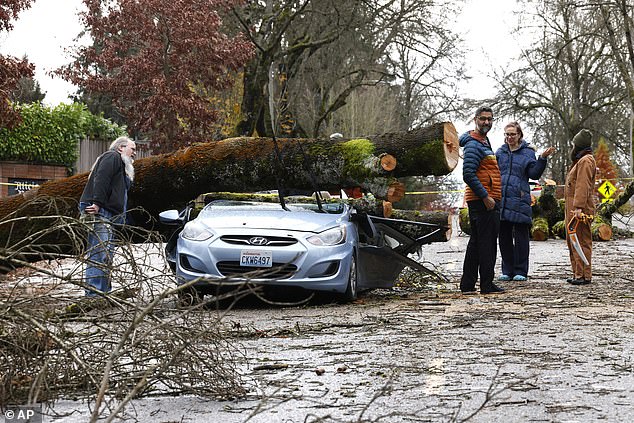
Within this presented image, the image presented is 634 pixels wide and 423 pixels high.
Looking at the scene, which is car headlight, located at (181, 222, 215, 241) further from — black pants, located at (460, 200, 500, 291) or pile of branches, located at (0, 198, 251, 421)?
pile of branches, located at (0, 198, 251, 421)

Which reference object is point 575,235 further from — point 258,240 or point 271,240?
point 258,240

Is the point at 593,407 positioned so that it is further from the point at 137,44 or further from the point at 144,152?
the point at 144,152

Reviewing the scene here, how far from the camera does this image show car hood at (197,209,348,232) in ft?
36.6

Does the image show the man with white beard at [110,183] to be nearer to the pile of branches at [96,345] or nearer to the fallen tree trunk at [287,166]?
the fallen tree trunk at [287,166]

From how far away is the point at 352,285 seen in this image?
11438 millimetres

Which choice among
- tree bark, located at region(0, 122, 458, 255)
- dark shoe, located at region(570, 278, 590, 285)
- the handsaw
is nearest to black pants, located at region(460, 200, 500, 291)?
tree bark, located at region(0, 122, 458, 255)

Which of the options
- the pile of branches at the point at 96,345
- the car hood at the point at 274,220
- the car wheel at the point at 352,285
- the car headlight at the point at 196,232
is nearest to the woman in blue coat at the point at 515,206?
the car hood at the point at 274,220

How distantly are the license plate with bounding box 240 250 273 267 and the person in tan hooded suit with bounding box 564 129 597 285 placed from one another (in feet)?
13.8

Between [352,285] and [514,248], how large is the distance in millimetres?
3493

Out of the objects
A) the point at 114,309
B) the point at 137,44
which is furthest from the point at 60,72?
the point at 114,309

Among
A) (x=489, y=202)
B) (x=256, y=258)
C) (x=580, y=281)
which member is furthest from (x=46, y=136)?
(x=256, y=258)

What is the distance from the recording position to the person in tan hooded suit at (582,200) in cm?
1325

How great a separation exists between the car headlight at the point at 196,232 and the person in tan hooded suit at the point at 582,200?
15.0ft

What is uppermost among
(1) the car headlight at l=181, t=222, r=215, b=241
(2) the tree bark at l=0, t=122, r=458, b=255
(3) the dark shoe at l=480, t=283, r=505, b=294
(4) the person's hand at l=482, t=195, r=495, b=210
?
A: (2) the tree bark at l=0, t=122, r=458, b=255
